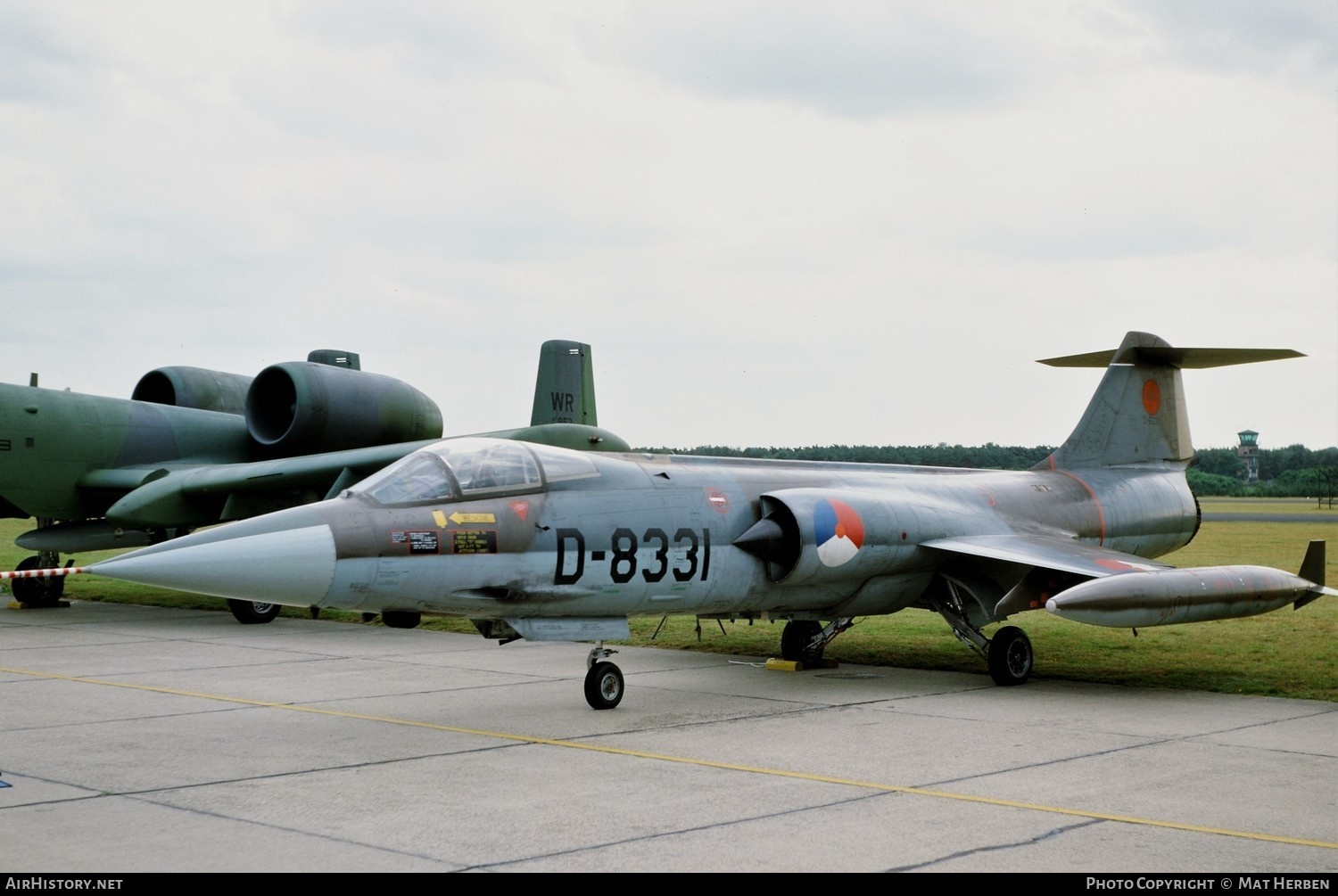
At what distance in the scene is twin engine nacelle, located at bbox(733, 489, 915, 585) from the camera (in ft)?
32.1

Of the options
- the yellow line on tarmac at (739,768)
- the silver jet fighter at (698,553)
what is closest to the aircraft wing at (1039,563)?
the silver jet fighter at (698,553)

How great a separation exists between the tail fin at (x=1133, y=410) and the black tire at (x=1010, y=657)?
359 centimetres

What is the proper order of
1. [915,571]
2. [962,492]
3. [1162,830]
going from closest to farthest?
1. [1162,830]
2. [915,571]
3. [962,492]

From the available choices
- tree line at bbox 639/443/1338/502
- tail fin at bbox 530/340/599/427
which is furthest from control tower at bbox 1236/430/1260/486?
tail fin at bbox 530/340/599/427

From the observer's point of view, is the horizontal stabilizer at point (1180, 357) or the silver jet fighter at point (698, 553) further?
the horizontal stabilizer at point (1180, 357)

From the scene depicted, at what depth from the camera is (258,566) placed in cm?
746

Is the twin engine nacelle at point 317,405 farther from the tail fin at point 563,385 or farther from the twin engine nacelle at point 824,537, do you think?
the twin engine nacelle at point 824,537

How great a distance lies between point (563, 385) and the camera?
20.1 metres

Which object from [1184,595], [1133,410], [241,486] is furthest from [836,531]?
[241,486]

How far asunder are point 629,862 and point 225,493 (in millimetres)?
12080

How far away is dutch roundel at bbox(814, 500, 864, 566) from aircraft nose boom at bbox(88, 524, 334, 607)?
389 centimetres

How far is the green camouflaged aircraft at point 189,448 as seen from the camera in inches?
609

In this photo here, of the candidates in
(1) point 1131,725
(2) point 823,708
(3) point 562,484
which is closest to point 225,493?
(3) point 562,484
